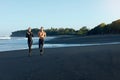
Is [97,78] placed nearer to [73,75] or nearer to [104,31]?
[73,75]

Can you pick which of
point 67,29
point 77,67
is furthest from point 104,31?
point 77,67

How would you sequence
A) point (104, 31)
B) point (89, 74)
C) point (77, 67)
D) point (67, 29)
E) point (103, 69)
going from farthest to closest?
point (67, 29)
point (104, 31)
point (77, 67)
point (103, 69)
point (89, 74)

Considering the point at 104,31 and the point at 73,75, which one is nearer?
the point at 73,75

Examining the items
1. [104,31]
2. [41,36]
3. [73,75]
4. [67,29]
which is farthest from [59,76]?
[67,29]

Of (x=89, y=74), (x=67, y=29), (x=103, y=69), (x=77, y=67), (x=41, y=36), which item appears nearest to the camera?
(x=89, y=74)

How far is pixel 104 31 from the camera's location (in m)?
116

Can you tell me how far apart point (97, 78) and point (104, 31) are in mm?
104185

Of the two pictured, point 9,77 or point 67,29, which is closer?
point 9,77

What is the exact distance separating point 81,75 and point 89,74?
355mm

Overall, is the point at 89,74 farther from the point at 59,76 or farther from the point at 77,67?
the point at 77,67

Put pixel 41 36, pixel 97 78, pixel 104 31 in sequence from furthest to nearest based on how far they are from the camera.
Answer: pixel 104 31 < pixel 41 36 < pixel 97 78

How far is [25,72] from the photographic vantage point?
49.1 feet

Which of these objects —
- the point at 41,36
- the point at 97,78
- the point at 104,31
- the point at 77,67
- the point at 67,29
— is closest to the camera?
the point at 97,78

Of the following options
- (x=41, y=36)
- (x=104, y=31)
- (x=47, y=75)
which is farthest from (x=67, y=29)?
(x=47, y=75)
